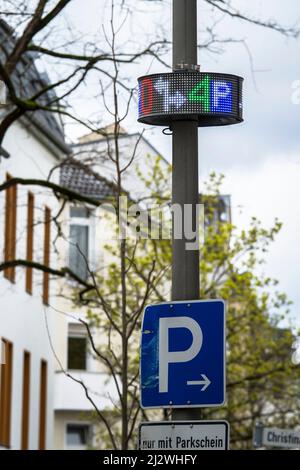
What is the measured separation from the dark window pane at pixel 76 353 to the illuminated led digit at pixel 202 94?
41.7 metres

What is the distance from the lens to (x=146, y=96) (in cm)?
970

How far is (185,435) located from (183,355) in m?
0.48

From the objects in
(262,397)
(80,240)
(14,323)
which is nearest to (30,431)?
(14,323)

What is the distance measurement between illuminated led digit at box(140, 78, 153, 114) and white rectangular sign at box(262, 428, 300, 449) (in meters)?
11.1

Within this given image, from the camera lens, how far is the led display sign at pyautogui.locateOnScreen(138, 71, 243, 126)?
958 centimetres

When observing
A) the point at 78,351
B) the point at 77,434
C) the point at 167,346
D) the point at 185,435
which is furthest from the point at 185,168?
the point at 78,351

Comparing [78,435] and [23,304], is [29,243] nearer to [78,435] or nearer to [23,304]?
[23,304]

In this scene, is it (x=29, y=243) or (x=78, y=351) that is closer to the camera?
(x=29, y=243)

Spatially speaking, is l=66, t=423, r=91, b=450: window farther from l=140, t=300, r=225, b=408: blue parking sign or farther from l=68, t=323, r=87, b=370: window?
l=140, t=300, r=225, b=408: blue parking sign

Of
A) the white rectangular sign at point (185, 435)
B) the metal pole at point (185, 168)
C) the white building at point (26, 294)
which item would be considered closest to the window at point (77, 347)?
the white building at point (26, 294)
